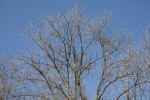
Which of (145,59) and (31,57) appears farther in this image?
(145,59)

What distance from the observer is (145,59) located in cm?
1090

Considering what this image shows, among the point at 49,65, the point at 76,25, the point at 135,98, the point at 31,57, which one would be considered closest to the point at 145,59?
the point at 135,98

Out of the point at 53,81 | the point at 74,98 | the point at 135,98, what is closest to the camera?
the point at 74,98

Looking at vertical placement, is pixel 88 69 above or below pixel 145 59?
below

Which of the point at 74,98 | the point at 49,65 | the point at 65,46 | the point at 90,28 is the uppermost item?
the point at 90,28

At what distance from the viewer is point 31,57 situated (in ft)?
30.9

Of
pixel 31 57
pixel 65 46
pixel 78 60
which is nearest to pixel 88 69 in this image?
pixel 78 60

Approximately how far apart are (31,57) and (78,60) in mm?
2004

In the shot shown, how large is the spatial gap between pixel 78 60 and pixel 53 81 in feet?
4.59

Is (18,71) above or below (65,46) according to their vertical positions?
below

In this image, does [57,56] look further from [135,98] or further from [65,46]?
[135,98]

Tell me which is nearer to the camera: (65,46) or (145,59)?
(65,46)

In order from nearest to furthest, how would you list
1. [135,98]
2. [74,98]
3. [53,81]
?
[74,98] < [53,81] < [135,98]

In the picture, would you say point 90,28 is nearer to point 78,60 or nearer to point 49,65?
point 78,60
